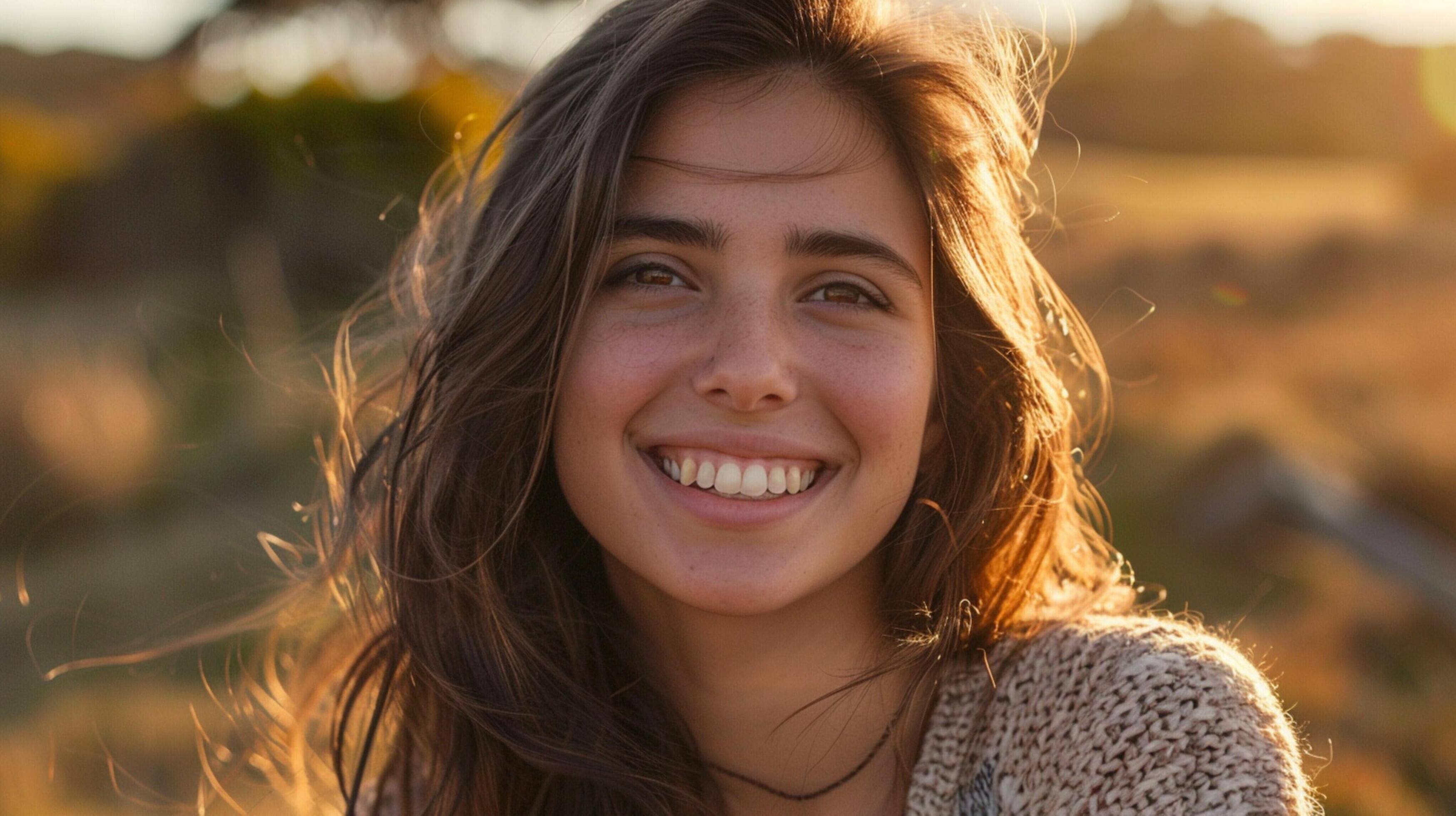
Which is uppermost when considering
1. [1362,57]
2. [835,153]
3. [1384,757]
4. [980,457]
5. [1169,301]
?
[835,153]

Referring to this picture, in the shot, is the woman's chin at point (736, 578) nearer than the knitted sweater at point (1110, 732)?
No

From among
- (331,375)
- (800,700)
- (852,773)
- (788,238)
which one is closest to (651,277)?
(788,238)

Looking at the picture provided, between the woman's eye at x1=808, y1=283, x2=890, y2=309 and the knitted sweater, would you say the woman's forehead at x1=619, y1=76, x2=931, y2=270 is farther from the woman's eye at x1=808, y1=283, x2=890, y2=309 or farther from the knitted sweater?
the knitted sweater

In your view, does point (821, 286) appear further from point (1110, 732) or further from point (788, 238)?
point (1110, 732)

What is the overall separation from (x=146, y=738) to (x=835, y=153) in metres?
4.44

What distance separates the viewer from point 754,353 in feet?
6.61

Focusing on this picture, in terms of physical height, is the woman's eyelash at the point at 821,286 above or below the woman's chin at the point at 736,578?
above

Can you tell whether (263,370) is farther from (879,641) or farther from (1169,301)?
(1169,301)

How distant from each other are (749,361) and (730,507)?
262 mm

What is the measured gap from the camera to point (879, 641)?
2.40 meters

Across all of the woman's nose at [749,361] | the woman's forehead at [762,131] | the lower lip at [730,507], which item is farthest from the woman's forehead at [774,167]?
the lower lip at [730,507]

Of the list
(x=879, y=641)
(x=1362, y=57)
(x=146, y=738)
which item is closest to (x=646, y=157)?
(x=879, y=641)

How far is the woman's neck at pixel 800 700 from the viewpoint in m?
2.31

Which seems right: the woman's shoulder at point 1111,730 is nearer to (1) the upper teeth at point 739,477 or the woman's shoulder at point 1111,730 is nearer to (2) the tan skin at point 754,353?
(2) the tan skin at point 754,353
